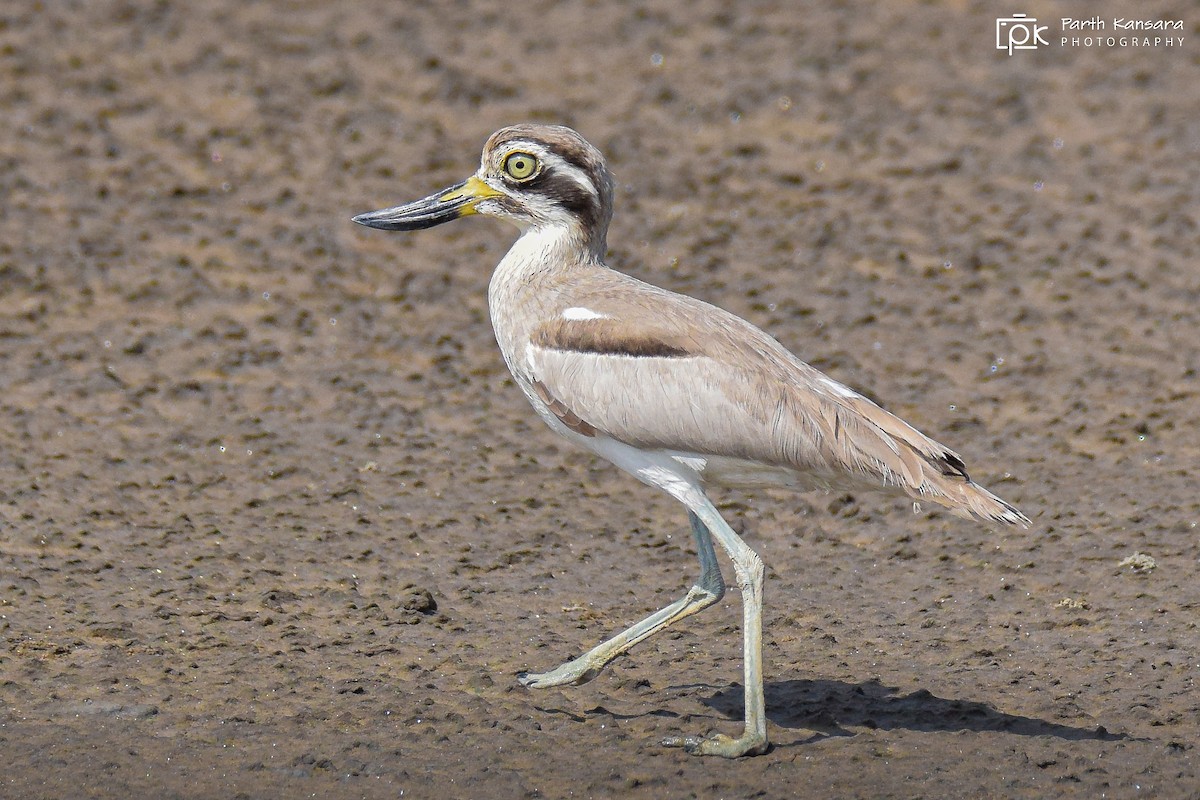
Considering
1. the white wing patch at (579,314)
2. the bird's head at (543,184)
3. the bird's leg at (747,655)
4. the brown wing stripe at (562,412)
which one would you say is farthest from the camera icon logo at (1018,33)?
Answer: the bird's leg at (747,655)

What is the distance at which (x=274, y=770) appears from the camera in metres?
4.99

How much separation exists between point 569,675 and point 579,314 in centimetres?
126

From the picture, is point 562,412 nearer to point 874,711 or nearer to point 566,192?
point 566,192

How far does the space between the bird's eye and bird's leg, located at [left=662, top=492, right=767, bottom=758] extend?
1.37m

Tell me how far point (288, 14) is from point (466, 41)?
1.31 m

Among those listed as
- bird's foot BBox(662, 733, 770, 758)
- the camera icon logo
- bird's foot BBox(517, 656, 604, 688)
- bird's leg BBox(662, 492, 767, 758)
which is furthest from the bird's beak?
the camera icon logo

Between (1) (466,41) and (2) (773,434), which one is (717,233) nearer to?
(1) (466,41)

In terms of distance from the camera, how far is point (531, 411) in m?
8.10

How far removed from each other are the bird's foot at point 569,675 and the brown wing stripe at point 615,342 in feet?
3.57

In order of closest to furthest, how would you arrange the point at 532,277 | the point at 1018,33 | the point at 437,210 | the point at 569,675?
the point at 569,675, the point at 532,277, the point at 437,210, the point at 1018,33

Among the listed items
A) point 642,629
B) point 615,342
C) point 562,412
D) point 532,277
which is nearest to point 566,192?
point 532,277

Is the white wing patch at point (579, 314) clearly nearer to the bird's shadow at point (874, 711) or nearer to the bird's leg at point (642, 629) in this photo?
the bird's leg at point (642, 629)

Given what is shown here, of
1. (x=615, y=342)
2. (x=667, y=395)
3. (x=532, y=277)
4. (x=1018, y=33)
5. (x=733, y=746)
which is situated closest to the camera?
(x=733, y=746)

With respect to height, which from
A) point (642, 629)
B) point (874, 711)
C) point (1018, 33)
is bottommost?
point (874, 711)
